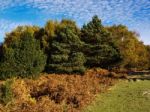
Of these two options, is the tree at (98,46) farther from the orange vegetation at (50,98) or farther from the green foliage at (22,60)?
the orange vegetation at (50,98)

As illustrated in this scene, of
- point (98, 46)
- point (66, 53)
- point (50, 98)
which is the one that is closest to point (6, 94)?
point (50, 98)

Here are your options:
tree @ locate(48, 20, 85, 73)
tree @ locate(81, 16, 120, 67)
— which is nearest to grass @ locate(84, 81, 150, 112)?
tree @ locate(48, 20, 85, 73)

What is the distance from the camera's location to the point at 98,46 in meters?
48.2

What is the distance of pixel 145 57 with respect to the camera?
2881 inches

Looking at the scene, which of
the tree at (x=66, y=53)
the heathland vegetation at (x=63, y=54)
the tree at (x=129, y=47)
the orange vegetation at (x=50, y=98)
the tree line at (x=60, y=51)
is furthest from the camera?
the tree at (x=129, y=47)

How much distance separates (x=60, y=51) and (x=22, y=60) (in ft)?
24.8

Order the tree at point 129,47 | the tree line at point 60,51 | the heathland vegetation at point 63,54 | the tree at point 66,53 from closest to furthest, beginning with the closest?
1. the heathland vegetation at point 63,54
2. the tree line at point 60,51
3. the tree at point 66,53
4. the tree at point 129,47

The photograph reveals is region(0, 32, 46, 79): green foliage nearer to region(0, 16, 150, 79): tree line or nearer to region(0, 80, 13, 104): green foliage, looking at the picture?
region(0, 16, 150, 79): tree line

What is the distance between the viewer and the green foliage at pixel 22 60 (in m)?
39.9

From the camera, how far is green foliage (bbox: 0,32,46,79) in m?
39.9

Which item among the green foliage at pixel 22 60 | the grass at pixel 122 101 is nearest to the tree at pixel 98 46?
the green foliage at pixel 22 60

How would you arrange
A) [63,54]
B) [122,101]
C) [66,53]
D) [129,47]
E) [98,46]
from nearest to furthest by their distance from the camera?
[122,101], [63,54], [66,53], [98,46], [129,47]

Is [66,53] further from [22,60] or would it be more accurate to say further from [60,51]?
[22,60]

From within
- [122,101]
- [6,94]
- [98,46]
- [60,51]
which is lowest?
[122,101]
